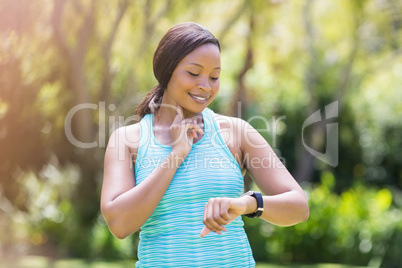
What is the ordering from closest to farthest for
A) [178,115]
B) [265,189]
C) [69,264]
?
[265,189] → [178,115] → [69,264]

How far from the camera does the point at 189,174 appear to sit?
7.35 feet

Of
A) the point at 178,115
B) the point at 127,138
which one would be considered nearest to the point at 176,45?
the point at 178,115

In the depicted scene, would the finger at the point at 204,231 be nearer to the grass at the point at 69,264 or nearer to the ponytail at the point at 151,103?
the ponytail at the point at 151,103

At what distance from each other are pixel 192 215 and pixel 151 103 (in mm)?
567

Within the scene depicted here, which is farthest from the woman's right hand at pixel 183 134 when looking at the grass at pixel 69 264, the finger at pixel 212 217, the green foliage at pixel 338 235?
the green foliage at pixel 338 235

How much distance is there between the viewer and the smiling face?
7.68 feet

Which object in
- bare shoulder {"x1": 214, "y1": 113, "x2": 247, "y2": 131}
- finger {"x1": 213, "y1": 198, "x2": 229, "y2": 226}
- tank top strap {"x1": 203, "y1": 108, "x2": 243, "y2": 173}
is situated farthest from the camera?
bare shoulder {"x1": 214, "y1": 113, "x2": 247, "y2": 131}

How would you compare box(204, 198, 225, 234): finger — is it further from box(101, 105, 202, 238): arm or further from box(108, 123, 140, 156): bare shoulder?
box(108, 123, 140, 156): bare shoulder

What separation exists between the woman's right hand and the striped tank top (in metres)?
0.05

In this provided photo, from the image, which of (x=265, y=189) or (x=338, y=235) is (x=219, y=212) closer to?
(x=265, y=189)

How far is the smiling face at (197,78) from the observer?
2.34 metres

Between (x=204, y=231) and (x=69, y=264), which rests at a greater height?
(x=204, y=231)

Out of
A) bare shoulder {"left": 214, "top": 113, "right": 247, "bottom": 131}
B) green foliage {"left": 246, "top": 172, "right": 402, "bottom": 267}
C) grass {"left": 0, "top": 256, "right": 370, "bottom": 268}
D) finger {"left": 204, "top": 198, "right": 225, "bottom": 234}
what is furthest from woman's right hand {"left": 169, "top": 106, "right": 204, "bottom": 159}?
green foliage {"left": 246, "top": 172, "right": 402, "bottom": 267}

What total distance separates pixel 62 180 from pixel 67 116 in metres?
1.16
